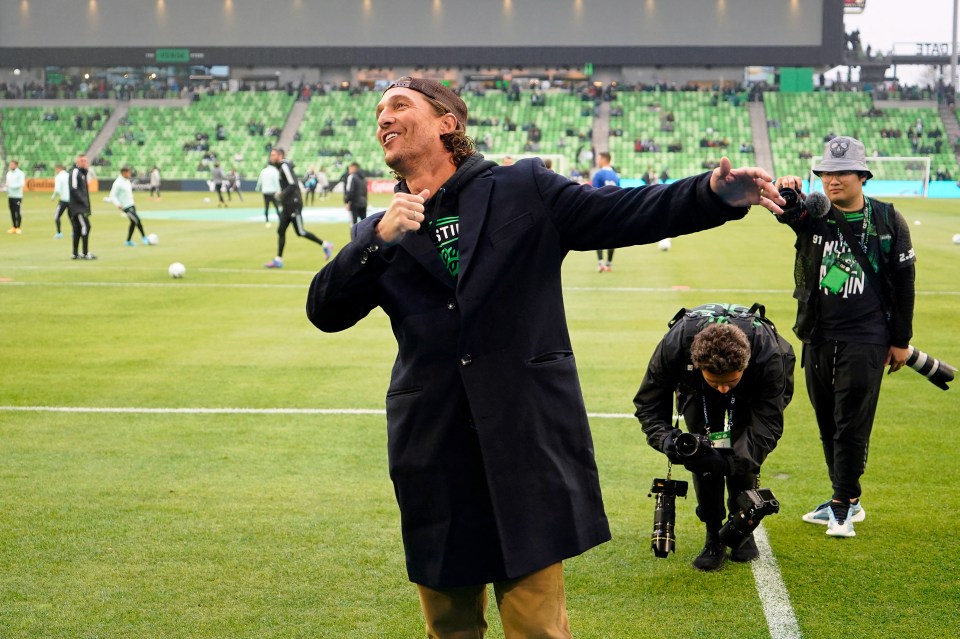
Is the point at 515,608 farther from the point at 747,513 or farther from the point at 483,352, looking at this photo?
the point at 747,513

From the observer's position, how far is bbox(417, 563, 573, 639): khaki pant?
10.6ft

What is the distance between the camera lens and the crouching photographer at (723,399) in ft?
16.7

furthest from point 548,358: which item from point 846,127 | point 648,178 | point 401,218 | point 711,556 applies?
point 846,127

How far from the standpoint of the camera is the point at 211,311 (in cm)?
1541

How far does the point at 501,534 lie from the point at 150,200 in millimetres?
51140

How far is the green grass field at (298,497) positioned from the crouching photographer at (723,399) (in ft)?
2.20

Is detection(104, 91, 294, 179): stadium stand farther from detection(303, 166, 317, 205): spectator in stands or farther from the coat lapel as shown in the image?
the coat lapel

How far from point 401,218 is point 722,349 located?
2.34m

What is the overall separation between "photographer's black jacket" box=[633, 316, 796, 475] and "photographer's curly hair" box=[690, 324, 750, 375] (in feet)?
0.73

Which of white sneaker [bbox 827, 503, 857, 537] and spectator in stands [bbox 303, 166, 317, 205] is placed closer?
white sneaker [bbox 827, 503, 857, 537]

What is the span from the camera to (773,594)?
5445 mm

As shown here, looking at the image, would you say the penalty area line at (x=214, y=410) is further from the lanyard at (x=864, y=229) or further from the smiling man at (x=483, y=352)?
the smiling man at (x=483, y=352)

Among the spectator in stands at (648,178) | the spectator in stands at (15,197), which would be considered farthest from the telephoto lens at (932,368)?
the spectator in stands at (648,178)

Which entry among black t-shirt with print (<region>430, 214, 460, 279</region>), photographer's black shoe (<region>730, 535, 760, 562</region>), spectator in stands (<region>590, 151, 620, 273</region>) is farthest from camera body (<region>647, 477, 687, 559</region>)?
spectator in stands (<region>590, 151, 620, 273</region>)
